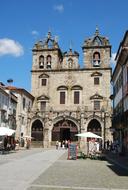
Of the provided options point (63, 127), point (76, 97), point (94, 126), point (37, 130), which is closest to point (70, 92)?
point (76, 97)

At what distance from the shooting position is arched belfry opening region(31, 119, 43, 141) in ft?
191

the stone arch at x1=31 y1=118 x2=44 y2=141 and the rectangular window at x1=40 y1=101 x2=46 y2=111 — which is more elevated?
the rectangular window at x1=40 y1=101 x2=46 y2=111

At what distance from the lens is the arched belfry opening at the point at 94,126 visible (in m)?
56.8

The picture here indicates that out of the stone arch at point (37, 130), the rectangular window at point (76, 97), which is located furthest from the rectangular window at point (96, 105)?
the stone arch at point (37, 130)

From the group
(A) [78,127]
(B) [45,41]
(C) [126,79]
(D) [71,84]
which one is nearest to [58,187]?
(C) [126,79]

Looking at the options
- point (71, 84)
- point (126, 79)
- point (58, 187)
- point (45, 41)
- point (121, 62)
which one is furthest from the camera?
point (45, 41)

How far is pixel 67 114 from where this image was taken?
2264 inches

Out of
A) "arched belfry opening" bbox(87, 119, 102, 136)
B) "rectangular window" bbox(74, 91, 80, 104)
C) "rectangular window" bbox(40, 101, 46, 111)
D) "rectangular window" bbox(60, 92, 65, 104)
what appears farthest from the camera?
"rectangular window" bbox(40, 101, 46, 111)

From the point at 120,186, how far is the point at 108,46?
51048 millimetres

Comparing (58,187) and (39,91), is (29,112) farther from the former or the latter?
(58,187)

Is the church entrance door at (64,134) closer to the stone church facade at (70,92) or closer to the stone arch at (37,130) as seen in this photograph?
the stone church facade at (70,92)

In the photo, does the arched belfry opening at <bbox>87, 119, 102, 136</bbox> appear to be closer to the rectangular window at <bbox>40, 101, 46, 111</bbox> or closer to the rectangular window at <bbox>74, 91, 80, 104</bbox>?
the rectangular window at <bbox>74, 91, 80, 104</bbox>

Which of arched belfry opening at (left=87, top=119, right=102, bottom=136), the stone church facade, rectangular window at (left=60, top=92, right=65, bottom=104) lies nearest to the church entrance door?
the stone church facade

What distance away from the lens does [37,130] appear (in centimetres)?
5875
